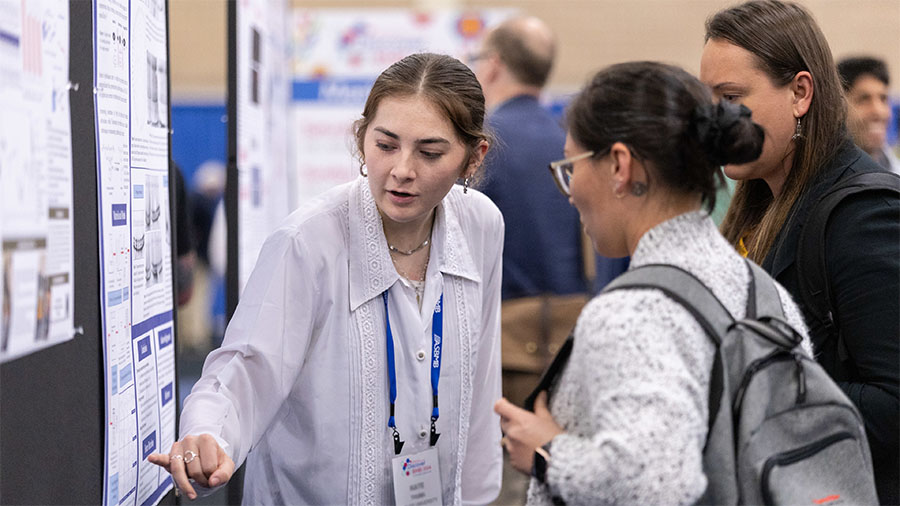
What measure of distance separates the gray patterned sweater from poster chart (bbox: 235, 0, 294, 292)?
180 centimetres

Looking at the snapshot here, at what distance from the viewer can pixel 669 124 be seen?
53.7 inches

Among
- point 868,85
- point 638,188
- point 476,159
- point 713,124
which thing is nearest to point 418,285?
point 476,159

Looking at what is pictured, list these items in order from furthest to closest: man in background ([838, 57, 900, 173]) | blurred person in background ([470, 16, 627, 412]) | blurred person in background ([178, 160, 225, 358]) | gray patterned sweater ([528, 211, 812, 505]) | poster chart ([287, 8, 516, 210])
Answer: blurred person in background ([178, 160, 225, 358]) → poster chart ([287, 8, 516, 210]) → man in background ([838, 57, 900, 173]) → blurred person in background ([470, 16, 627, 412]) → gray patterned sweater ([528, 211, 812, 505])

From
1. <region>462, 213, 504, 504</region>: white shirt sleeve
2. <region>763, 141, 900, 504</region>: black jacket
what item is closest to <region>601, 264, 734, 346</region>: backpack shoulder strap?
<region>763, 141, 900, 504</region>: black jacket

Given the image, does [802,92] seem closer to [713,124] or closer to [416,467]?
[713,124]

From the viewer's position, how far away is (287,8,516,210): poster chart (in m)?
6.09

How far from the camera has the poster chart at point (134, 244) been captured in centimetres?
174

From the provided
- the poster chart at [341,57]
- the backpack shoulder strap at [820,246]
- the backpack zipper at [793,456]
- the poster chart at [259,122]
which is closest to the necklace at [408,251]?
the backpack shoulder strap at [820,246]

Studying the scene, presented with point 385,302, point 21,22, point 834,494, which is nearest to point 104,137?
point 21,22

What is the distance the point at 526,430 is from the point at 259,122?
8.16 ft

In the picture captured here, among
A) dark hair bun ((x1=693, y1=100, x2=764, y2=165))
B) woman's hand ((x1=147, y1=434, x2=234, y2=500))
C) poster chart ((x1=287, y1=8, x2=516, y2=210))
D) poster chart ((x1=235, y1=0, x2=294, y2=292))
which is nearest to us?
dark hair bun ((x1=693, y1=100, x2=764, y2=165))

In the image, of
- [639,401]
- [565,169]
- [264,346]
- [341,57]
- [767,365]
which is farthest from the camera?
[341,57]

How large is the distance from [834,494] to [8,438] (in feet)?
4.17

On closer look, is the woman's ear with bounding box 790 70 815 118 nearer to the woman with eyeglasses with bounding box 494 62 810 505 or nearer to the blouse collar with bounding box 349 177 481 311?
the woman with eyeglasses with bounding box 494 62 810 505
